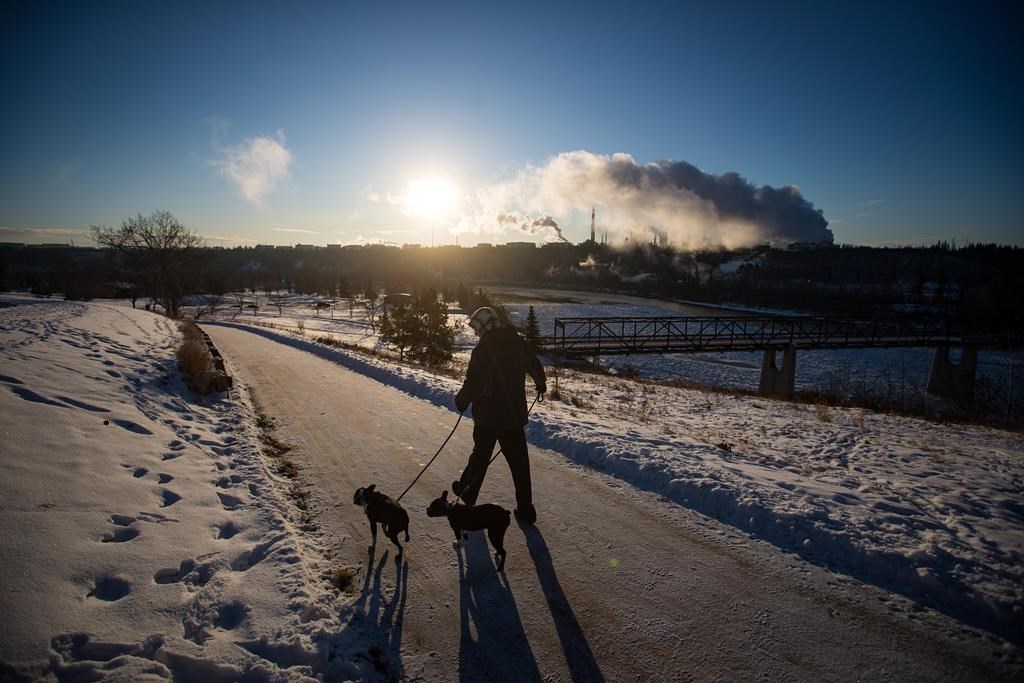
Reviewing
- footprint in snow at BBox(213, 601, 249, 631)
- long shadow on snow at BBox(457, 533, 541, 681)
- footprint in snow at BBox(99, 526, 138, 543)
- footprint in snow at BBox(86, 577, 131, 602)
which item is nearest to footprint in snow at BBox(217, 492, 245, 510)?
footprint in snow at BBox(99, 526, 138, 543)

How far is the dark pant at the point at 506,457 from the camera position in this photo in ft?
15.6

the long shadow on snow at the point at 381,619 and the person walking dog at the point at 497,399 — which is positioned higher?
the person walking dog at the point at 497,399

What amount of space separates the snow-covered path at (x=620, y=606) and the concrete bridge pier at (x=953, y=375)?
3944cm

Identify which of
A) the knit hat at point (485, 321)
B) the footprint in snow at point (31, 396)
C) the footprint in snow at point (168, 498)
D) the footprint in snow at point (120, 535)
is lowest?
the footprint in snow at point (168, 498)

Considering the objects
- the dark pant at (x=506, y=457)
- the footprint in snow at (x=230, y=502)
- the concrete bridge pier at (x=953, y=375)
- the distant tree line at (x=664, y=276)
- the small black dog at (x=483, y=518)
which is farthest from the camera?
the distant tree line at (x=664, y=276)

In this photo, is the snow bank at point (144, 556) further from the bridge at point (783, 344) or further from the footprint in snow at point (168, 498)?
the bridge at point (783, 344)

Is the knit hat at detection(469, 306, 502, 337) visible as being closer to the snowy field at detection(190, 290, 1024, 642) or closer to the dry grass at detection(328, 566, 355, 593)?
the dry grass at detection(328, 566, 355, 593)

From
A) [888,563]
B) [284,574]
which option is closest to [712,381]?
[888,563]

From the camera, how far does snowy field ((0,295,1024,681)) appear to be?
9.57 ft

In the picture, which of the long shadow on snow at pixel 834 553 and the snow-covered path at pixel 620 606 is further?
the long shadow on snow at pixel 834 553

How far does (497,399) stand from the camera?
15.3 ft

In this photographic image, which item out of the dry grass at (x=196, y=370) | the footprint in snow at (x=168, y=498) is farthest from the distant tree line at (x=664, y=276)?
the footprint in snow at (x=168, y=498)

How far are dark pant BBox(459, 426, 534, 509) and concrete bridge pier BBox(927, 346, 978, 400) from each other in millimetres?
40686

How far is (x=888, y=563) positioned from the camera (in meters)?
4.07
